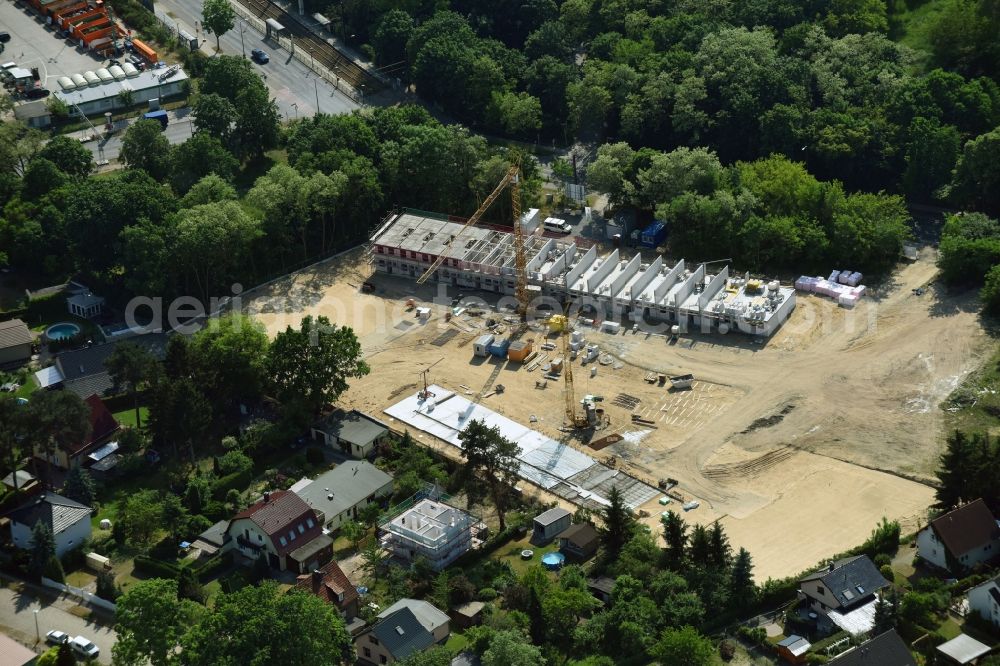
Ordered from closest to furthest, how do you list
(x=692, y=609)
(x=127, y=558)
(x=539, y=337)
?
(x=692, y=609) < (x=127, y=558) < (x=539, y=337)

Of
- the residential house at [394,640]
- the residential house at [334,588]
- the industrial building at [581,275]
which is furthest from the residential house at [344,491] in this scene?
the industrial building at [581,275]

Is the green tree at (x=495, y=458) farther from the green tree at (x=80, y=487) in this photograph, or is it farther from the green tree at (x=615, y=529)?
the green tree at (x=80, y=487)

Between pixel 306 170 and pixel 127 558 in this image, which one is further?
pixel 306 170

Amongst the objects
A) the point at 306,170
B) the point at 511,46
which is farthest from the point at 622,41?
the point at 306,170

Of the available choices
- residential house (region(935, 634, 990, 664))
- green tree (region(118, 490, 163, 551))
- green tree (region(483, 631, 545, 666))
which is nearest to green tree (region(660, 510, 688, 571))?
green tree (region(483, 631, 545, 666))

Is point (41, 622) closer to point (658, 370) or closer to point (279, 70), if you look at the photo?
point (658, 370)

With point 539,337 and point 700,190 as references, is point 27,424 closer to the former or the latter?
point 539,337

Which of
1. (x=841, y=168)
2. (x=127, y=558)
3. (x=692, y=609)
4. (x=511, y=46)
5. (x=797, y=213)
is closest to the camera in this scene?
(x=692, y=609)
